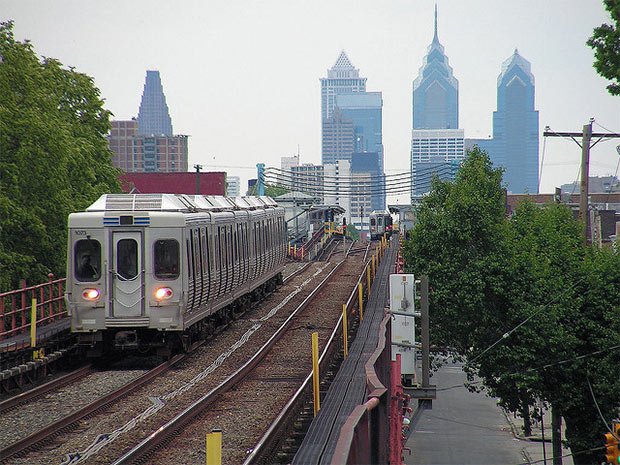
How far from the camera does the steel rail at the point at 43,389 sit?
1362 centimetres

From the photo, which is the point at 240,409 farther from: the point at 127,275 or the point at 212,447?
the point at 212,447

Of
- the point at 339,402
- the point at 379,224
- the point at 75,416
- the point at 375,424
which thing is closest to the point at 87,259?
the point at 75,416

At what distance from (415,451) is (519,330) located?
371 inches

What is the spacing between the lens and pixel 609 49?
73.9 feet

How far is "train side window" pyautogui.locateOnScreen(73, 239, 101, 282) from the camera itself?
16.9 m

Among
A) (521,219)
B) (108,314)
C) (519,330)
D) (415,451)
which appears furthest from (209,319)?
(521,219)

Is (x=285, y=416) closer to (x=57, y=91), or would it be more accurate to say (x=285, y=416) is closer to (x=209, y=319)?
(x=209, y=319)

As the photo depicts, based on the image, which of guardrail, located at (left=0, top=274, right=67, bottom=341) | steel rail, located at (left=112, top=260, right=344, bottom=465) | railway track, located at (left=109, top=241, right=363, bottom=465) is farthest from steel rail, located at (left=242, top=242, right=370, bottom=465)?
guardrail, located at (left=0, top=274, right=67, bottom=341)

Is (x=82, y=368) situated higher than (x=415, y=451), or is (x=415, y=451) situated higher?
(x=82, y=368)

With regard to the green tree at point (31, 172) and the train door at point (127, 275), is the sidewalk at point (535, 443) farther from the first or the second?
the train door at point (127, 275)

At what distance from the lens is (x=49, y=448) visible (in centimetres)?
1107

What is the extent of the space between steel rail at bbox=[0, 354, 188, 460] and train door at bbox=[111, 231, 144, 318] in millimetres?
1184

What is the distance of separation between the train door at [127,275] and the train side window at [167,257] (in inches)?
12.5

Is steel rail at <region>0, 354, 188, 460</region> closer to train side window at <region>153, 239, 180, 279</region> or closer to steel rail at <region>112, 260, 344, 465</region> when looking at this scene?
→ steel rail at <region>112, 260, 344, 465</region>
